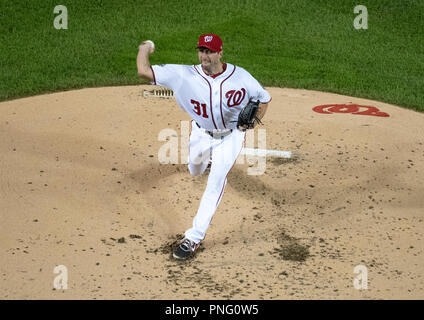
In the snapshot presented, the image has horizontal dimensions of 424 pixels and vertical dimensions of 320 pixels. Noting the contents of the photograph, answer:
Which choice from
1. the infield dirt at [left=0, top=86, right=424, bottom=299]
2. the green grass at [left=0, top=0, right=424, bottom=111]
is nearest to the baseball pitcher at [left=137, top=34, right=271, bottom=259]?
the infield dirt at [left=0, top=86, right=424, bottom=299]

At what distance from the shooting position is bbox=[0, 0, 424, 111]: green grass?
1092 cm

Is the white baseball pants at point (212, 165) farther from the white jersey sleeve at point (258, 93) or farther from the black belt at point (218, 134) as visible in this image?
the white jersey sleeve at point (258, 93)

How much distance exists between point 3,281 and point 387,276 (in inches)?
127

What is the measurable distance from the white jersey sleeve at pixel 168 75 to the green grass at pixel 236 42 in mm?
5090

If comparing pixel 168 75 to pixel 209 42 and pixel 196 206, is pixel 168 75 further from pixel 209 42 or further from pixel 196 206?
pixel 196 206

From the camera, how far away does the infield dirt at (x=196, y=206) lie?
5.28m

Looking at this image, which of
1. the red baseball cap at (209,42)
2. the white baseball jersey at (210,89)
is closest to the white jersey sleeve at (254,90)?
the white baseball jersey at (210,89)

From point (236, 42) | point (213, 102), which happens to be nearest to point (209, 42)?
point (213, 102)

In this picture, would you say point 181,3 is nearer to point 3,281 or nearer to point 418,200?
point 418,200

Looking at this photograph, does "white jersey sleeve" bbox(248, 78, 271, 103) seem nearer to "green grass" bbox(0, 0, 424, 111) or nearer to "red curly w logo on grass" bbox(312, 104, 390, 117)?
"red curly w logo on grass" bbox(312, 104, 390, 117)

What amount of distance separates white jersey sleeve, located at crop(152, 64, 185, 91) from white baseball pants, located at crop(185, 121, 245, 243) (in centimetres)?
58

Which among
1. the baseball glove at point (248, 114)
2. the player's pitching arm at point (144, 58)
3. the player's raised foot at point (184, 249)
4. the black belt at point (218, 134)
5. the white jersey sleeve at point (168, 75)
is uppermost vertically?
the player's pitching arm at point (144, 58)

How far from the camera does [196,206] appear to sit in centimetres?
667

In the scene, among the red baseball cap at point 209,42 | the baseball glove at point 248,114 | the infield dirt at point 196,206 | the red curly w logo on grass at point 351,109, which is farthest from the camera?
the red curly w logo on grass at point 351,109
